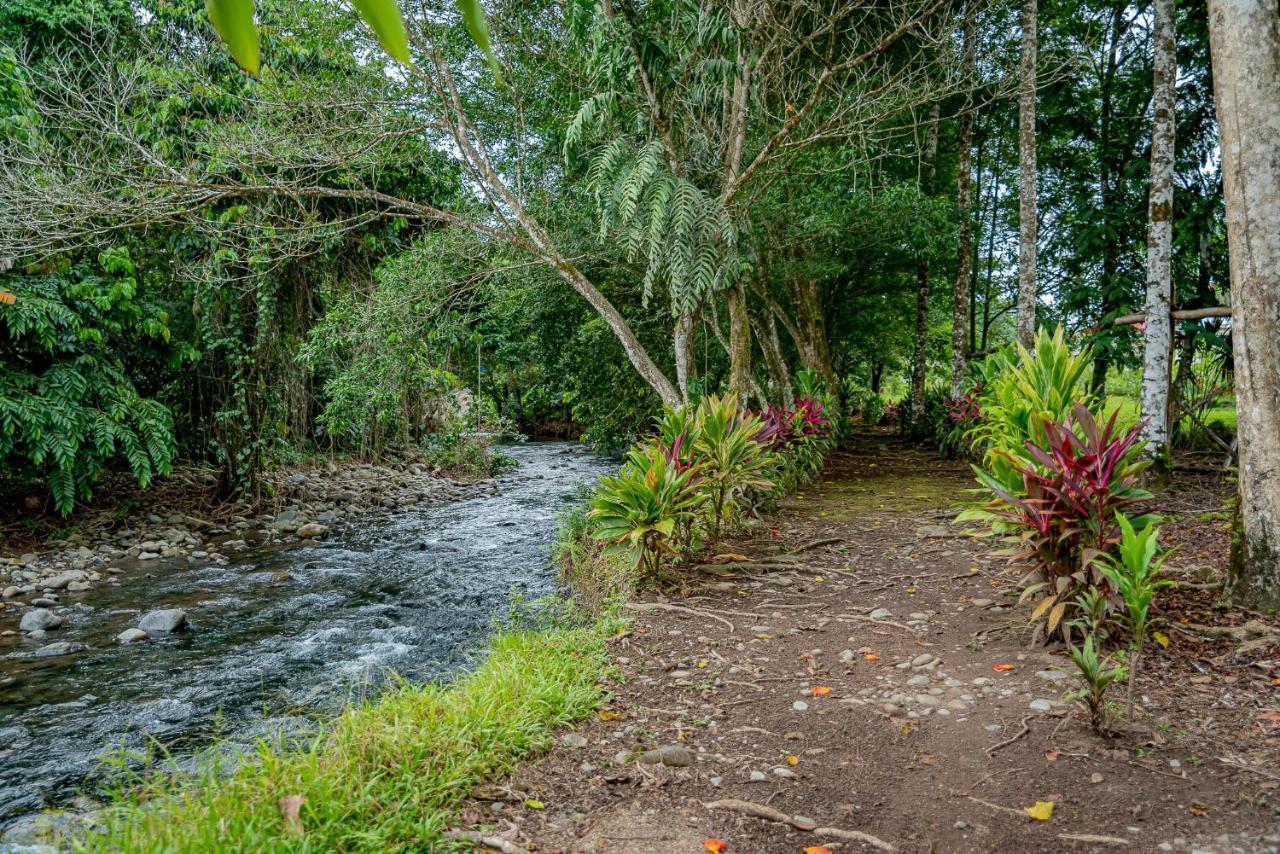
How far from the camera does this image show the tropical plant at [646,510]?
5.08 m

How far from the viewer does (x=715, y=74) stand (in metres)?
6.87

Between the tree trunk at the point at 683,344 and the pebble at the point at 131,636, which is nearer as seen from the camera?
the pebble at the point at 131,636

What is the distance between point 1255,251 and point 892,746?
301 cm

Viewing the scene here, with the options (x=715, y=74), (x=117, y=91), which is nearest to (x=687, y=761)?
(x=715, y=74)

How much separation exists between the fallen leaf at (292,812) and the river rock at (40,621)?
480 cm

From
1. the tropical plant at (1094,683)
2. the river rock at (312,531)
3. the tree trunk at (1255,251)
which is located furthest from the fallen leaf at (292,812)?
the river rock at (312,531)

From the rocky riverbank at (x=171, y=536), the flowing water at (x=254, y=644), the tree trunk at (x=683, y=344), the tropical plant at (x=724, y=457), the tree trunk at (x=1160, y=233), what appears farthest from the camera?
the tree trunk at (x=683, y=344)

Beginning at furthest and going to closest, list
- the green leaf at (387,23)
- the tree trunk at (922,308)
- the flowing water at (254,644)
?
the tree trunk at (922,308) < the flowing water at (254,644) < the green leaf at (387,23)

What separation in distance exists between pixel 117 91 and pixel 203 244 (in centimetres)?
178

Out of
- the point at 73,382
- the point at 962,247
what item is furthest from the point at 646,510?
the point at 962,247

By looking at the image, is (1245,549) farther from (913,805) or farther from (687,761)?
(687,761)

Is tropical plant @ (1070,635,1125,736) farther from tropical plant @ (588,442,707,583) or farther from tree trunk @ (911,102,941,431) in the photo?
tree trunk @ (911,102,941,431)

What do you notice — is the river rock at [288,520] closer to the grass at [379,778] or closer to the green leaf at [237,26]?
the grass at [379,778]

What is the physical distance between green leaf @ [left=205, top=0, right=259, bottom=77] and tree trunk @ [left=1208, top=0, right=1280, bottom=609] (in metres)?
4.46
